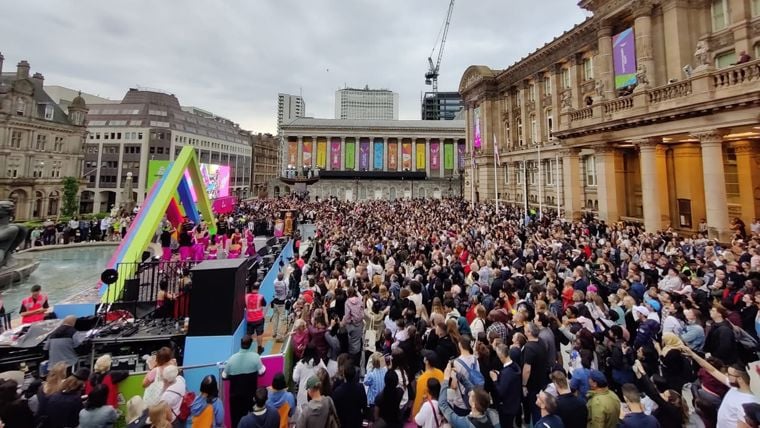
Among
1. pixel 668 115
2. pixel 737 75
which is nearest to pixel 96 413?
pixel 737 75

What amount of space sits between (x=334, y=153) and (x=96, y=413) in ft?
246

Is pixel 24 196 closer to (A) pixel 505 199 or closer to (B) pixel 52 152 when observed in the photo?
(B) pixel 52 152

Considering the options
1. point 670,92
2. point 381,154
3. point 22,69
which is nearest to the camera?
point 670,92

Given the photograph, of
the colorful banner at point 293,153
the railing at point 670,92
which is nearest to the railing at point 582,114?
the railing at point 670,92

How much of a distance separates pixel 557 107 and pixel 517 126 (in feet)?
24.1

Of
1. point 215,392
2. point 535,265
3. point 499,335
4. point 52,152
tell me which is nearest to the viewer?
point 215,392

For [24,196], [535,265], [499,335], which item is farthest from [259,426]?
[24,196]

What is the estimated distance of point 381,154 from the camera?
3076 inches

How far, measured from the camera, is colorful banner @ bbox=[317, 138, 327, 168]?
7575 cm

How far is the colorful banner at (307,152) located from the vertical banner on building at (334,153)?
16.3ft

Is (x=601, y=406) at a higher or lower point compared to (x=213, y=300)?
lower

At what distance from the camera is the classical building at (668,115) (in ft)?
46.6

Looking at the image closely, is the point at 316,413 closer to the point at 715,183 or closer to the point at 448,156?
the point at 715,183

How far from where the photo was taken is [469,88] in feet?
154
